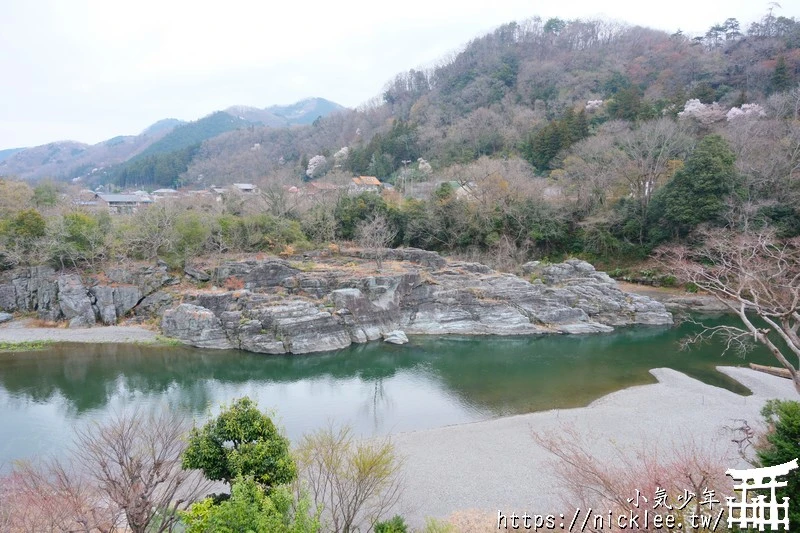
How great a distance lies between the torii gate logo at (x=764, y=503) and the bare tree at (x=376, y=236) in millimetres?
22303

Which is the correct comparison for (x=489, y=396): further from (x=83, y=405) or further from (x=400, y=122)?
(x=400, y=122)

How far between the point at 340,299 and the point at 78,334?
46.3 feet

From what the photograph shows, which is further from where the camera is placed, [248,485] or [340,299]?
[340,299]

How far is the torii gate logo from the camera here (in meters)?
5.34

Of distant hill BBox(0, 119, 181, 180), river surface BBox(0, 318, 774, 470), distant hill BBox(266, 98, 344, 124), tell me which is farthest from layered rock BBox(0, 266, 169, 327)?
distant hill BBox(266, 98, 344, 124)

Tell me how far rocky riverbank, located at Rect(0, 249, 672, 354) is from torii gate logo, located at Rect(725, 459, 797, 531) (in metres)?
18.7

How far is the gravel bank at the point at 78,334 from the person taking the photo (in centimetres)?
2224

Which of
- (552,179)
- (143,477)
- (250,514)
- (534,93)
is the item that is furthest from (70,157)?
(250,514)

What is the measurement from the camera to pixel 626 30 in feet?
209

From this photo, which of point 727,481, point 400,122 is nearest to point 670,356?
point 727,481

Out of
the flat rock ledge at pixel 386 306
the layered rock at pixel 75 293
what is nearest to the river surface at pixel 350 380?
the flat rock ledge at pixel 386 306

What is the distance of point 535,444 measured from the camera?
12.2 meters

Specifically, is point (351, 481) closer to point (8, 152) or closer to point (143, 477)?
point (143, 477)

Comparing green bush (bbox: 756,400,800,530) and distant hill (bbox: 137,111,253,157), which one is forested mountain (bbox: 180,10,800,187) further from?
green bush (bbox: 756,400,800,530)
